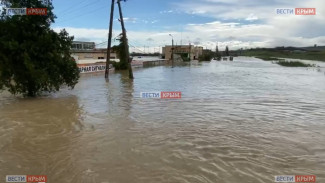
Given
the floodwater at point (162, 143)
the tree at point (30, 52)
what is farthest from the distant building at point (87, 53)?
the floodwater at point (162, 143)

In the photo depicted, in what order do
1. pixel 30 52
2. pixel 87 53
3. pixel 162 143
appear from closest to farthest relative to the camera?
pixel 162 143
pixel 30 52
pixel 87 53

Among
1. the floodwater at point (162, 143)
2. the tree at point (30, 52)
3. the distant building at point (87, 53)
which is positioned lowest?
the floodwater at point (162, 143)

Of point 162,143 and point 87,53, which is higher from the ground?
point 87,53

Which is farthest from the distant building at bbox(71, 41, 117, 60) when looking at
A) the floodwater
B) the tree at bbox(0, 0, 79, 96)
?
the floodwater

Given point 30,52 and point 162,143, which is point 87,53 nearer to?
point 30,52

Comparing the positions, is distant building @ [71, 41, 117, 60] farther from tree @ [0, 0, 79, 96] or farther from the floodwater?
the floodwater

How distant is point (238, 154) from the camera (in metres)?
5.87

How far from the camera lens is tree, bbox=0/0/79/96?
40.3 feet

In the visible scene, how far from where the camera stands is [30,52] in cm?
1247

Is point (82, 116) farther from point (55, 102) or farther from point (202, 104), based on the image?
point (202, 104)

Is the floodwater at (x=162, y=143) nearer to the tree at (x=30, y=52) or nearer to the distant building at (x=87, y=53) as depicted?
the tree at (x=30, y=52)

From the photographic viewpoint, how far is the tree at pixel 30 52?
40.3ft

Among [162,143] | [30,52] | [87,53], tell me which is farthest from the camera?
[87,53]

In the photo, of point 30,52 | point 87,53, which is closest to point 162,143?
point 30,52
